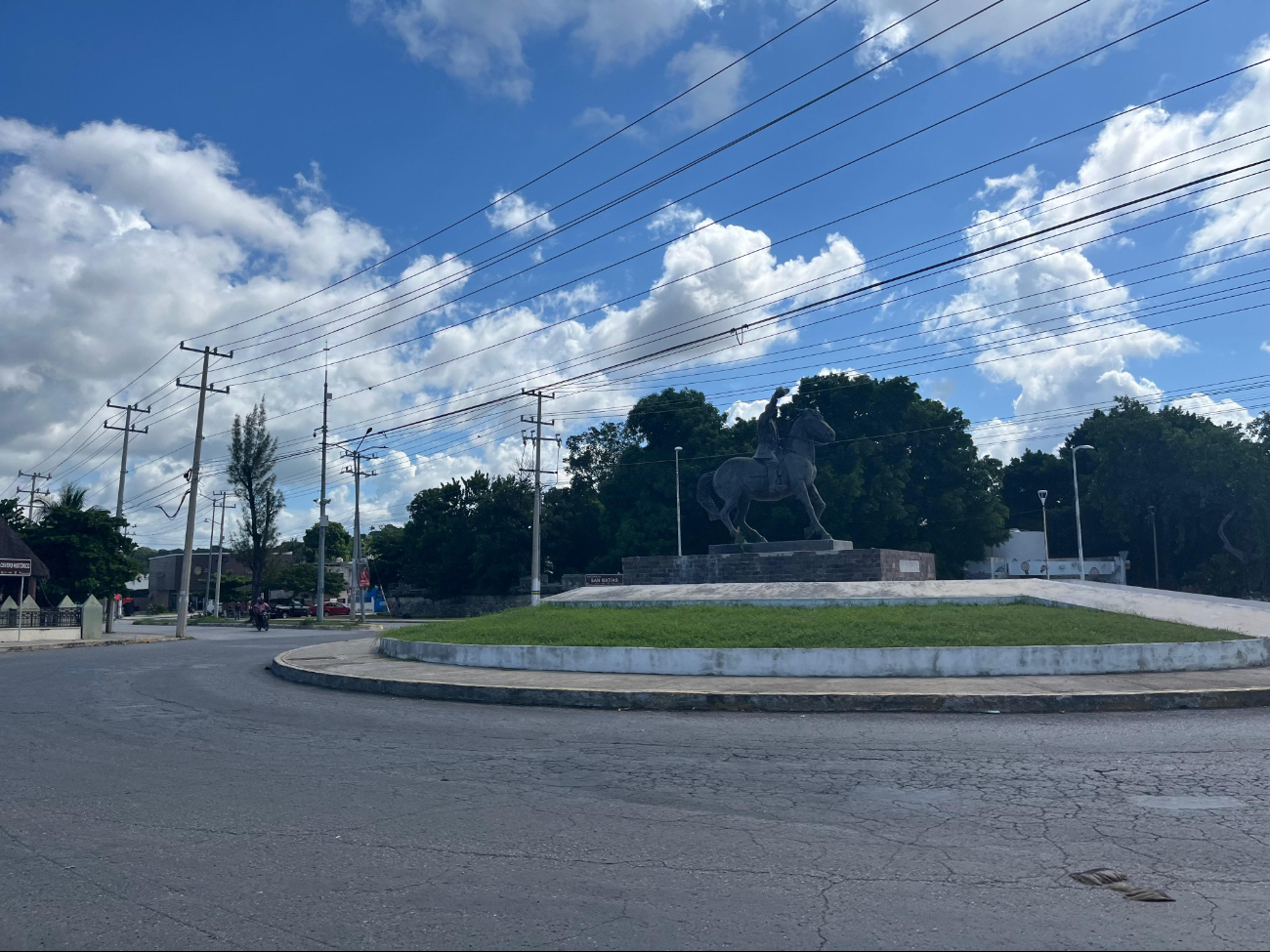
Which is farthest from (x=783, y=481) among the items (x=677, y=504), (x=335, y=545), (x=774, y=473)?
(x=335, y=545)

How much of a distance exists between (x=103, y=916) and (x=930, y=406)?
184 ft

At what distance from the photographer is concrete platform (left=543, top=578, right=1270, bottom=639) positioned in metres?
19.7

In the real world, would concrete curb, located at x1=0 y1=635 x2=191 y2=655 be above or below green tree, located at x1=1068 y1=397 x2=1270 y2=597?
below

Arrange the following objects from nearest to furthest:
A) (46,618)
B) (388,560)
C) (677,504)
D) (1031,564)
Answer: (46,618)
(677,504)
(1031,564)
(388,560)

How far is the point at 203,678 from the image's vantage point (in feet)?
58.8

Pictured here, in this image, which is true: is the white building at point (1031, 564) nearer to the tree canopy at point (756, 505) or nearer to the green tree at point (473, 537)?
the tree canopy at point (756, 505)

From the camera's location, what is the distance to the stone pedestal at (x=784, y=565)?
24.8 meters

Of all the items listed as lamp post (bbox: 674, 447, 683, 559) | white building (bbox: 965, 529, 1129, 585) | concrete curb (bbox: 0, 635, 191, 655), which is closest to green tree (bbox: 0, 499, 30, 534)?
concrete curb (bbox: 0, 635, 191, 655)

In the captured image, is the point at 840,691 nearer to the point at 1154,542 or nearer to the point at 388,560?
the point at 1154,542

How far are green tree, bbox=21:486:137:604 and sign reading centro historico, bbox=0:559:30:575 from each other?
6.40 metres

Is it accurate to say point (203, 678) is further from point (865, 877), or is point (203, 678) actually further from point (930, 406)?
point (930, 406)

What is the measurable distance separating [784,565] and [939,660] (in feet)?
37.4

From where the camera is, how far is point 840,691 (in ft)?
41.3

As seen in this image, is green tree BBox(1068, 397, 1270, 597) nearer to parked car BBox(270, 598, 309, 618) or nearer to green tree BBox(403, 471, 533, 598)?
green tree BBox(403, 471, 533, 598)
